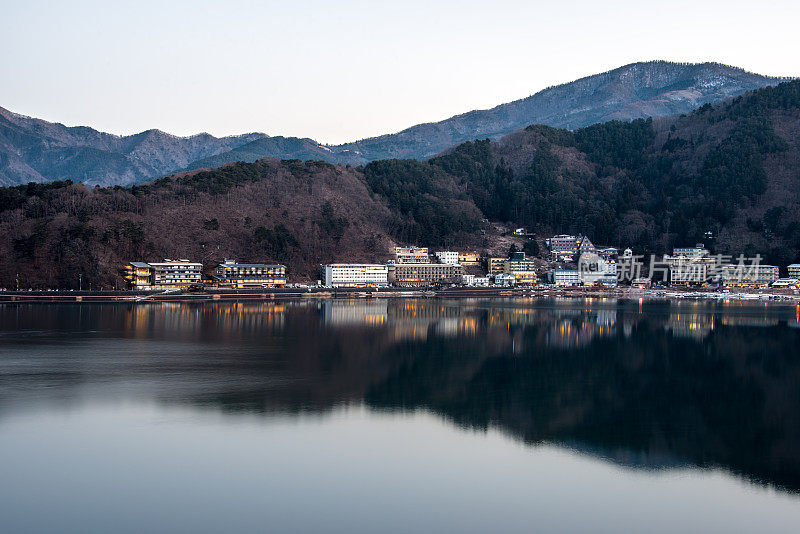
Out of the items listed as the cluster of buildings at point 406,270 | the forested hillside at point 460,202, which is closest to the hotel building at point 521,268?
the cluster of buildings at point 406,270

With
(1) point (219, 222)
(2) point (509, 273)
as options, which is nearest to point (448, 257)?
(2) point (509, 273)

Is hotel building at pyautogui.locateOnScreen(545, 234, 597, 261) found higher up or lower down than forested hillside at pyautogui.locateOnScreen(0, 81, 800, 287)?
lower down

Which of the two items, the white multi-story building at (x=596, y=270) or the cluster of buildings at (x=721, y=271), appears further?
the white multi-story building at (x=596, y=270)

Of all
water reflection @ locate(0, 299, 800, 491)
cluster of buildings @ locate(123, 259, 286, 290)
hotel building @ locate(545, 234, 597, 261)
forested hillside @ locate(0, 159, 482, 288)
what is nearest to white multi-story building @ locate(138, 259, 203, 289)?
cluster of buildings @ locate(123, 259, 286, 290)

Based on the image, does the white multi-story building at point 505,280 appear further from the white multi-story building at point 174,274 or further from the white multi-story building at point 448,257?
the white multi-story building at point 174,274

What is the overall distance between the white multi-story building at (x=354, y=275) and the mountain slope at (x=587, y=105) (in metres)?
113

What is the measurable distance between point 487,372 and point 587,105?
559 feet

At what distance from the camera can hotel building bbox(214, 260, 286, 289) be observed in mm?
54969

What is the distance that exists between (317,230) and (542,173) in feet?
131

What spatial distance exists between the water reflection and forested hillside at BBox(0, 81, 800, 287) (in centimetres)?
1908

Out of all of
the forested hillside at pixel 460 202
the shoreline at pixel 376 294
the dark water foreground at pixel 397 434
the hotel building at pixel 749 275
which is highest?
A: the forested hillside at pixel 460 202

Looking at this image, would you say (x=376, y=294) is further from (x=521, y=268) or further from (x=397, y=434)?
(x=397, y=434)

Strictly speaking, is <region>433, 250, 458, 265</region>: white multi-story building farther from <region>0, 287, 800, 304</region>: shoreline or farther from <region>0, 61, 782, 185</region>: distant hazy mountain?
<region>0, 61, 782, 185</region>: distant hazy mountain

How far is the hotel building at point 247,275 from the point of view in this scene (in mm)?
54969
